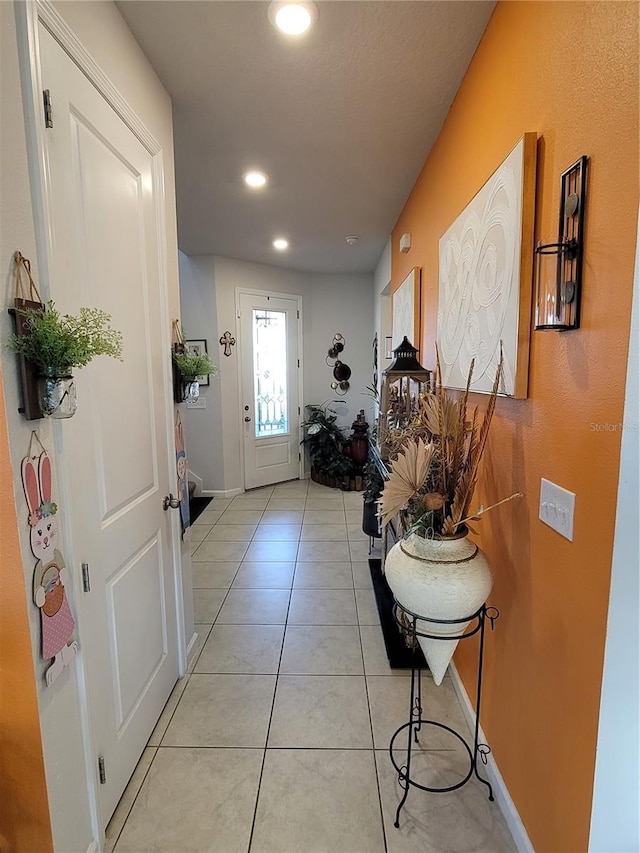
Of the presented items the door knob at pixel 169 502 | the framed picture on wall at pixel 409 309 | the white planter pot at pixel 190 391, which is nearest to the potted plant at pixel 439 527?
the door knob at pixel 169 502

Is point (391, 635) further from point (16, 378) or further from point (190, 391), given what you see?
point (16, 378)

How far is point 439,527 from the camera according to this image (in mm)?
1324

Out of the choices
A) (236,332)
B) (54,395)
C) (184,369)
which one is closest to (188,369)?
(184,369)

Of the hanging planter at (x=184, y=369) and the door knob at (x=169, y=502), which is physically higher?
the hanging planter at (x=184, y=369)

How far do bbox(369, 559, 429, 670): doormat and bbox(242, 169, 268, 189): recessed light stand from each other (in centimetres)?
277

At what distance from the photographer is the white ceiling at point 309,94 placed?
1502 millimetres

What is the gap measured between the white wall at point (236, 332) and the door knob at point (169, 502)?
309 cm

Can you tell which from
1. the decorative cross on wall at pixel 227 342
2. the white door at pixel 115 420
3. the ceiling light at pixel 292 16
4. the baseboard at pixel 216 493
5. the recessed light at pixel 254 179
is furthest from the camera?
the baseboard at pixel 216 493

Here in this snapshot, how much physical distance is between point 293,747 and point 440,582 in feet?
3.48

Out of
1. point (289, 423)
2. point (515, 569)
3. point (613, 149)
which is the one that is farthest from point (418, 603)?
point (289, 423)

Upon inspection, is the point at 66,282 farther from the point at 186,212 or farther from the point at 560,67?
the point at 186,212

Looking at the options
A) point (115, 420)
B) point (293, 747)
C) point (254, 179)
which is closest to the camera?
point (115, 420)

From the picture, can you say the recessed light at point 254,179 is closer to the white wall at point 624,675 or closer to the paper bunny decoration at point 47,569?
the paper bunny decoration at point 47,569

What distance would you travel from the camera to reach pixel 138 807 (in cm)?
144
